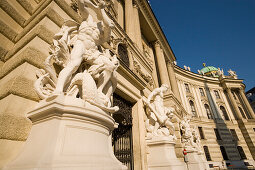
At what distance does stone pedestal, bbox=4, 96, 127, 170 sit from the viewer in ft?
4.28

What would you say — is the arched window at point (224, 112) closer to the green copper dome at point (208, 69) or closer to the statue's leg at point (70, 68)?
the green copper dome at point (208, 69)

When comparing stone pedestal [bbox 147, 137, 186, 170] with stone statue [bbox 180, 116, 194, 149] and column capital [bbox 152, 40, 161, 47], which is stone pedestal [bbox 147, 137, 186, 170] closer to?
stone statue [bbox 180, 116, 194, 149]

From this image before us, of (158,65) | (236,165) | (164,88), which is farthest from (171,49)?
(236,165)

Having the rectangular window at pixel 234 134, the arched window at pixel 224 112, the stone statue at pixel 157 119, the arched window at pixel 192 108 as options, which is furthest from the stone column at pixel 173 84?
the rectangular window at pixel 234 134

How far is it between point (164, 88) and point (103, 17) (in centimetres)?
428

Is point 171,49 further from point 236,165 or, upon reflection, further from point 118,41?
point 236,165

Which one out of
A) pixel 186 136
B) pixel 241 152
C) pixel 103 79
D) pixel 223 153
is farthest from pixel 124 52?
pixel 241 152

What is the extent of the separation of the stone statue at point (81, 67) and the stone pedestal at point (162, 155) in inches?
126

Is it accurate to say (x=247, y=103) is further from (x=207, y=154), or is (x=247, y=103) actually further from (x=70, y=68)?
(x=70, y=68)

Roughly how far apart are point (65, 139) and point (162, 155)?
4007 millimetres

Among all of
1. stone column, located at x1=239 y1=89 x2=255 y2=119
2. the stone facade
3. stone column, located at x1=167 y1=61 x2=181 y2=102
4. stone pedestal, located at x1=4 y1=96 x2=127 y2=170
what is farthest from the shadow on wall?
stone pedestal, located at x1=4 y1=96 x2=127 y2=170

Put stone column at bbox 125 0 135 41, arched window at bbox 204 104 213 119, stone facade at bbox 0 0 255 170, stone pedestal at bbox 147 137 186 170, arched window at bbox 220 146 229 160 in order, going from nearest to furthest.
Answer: stone facade at bbox 0 0 255 170 < stone pedestal at bbox 147 137 186 170 < stone column at bbox 125 0 135 41 < arched window at bbox 220 146 229 160 < arched window at bbox 204 104 213 119

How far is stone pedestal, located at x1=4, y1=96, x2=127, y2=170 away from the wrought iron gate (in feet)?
→ 9.09

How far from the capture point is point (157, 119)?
5.25m
